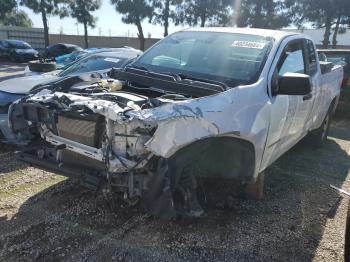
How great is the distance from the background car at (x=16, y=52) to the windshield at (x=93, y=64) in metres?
19.1

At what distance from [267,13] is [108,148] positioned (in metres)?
24.1

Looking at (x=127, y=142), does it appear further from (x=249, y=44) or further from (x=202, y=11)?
(x=202, y=11)

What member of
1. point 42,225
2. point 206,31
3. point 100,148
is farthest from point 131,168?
point 206,31

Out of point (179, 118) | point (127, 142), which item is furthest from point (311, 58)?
point (127, 142)

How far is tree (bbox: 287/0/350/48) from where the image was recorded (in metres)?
22.6

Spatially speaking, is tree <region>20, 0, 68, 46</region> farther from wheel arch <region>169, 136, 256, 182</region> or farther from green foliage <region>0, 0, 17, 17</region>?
wheel arch <region>169, 136, 256, 182</region>

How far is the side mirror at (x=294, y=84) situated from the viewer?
146 inches

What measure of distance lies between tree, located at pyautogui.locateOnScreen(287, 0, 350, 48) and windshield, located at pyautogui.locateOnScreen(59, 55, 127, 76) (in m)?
18.4

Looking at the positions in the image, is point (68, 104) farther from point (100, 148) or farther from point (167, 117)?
point (167, 117)

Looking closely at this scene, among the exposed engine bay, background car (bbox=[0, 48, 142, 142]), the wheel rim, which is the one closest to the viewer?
the exposed engine bay

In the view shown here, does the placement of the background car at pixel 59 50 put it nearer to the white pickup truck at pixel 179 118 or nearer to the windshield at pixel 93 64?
the windshield at pixel 93 64

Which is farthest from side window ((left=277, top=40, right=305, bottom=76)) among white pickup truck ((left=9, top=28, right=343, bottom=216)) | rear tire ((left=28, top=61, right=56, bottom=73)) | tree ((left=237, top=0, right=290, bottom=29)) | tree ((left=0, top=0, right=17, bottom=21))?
tree ((left=0, top=0, right=17, bottom=21))

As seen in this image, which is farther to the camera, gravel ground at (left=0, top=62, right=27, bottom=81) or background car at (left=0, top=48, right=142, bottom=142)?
gravel ground at (left=0, top=62, right=27, bottom=81)

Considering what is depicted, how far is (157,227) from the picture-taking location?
12.5ft
